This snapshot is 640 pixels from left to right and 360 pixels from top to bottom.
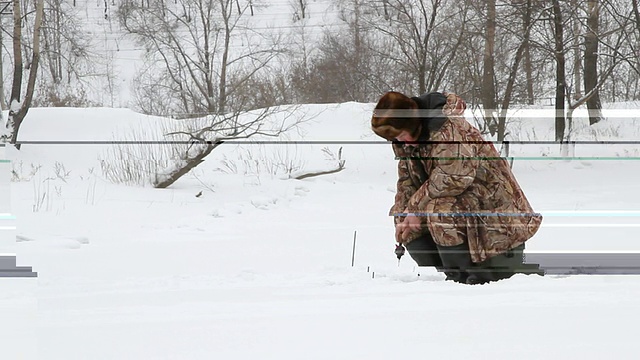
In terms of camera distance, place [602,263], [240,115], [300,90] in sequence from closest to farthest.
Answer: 1. [602,263]
2. [300,90]
3. [240,115]

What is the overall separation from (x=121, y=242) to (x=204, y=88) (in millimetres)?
646

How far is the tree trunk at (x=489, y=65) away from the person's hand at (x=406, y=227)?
470 millimetres

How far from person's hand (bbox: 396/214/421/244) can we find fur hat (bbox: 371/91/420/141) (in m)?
0.24

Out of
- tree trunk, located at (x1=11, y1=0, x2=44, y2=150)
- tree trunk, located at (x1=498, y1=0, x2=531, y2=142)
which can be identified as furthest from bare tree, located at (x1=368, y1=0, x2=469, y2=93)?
tree trunk, located at (x1=11, y1=0, x2=44, y2=150)

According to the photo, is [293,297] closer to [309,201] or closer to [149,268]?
[149,268]

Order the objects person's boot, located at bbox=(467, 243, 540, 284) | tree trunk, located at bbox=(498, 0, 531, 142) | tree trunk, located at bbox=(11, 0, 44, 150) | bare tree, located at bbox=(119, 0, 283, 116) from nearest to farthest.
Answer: person's boot, located at bbox=(467, 243, 540, 284) → tree trunk, located at bbox=(498, 0, 531, 142) → bare tree, located at bbox=(119, 0, 283, 116) → tree trunk, located at bbox=(11, 0, 44, 150)

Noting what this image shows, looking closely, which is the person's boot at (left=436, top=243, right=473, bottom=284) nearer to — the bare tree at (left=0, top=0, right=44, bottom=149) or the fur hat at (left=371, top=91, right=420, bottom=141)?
the fur hat at (left=371, top=91, right=420, bottom=141)

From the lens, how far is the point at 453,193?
6.64 feet

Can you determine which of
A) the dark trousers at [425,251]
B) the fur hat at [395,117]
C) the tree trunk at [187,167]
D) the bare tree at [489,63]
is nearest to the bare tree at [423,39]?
the bare tree at [489,63]

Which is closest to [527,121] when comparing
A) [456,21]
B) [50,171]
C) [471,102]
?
[471,102]

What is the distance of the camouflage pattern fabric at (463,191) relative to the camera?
2.02 metres

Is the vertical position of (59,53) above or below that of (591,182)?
above

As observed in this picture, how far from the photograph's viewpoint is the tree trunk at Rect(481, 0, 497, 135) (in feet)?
8.00

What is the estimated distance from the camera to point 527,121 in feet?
7.74
